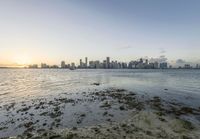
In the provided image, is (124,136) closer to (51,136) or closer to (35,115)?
(51,136)

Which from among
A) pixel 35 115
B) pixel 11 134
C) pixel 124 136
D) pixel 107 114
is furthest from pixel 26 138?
pixel 107 114

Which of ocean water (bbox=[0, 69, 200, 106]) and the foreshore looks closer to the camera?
the foreshore

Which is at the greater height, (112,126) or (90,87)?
(112,126)

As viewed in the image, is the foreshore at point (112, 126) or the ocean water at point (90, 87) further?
the ocean water at point (90, 87)

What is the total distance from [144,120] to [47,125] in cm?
825

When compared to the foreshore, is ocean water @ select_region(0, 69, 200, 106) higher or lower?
lower

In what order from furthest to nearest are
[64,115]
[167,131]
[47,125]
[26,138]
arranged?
[64,115] < [47,125] < [167,131] < [26,138]

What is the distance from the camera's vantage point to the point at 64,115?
19.2m

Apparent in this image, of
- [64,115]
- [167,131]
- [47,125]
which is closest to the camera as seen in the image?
[167,131]

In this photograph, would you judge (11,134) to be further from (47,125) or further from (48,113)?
(48,113)

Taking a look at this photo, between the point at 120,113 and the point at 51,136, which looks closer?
the point at 51,136

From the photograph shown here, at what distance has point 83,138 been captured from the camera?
1208 centimetres

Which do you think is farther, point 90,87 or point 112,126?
point 90,87

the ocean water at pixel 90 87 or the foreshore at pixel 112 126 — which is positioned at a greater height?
the foreshore at pixel 112 126
